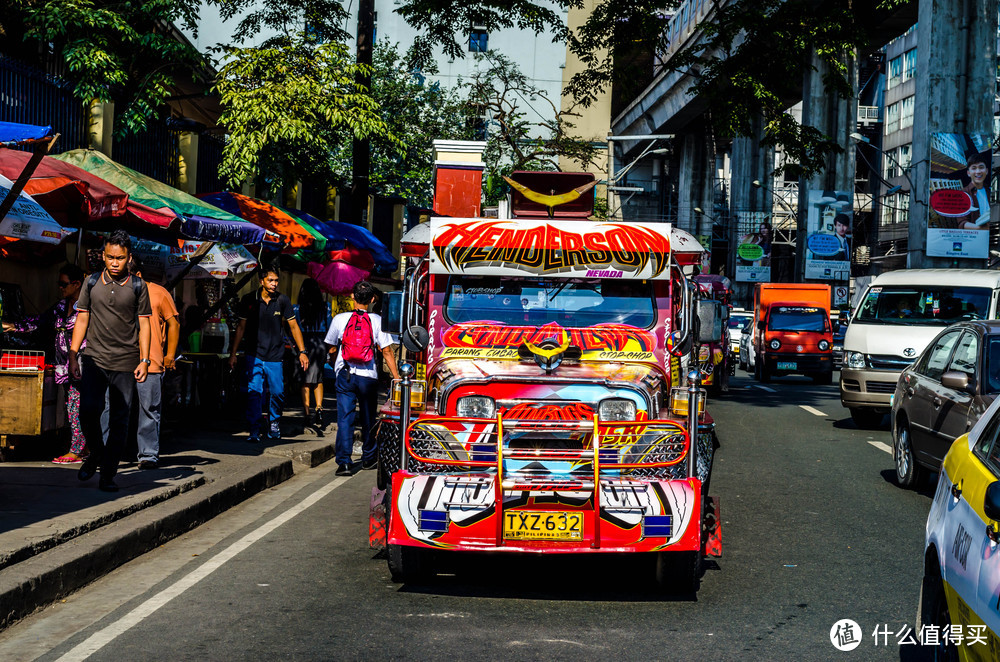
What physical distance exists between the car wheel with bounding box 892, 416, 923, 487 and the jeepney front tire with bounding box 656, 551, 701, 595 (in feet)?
16.3

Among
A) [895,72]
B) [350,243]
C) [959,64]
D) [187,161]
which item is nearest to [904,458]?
[350,243]

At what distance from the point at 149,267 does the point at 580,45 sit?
12.4 metres

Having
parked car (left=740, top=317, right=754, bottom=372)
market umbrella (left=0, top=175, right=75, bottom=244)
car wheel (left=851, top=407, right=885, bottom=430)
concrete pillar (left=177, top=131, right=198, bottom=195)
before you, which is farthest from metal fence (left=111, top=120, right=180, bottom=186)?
parked car (left=740, top=317, right=754, bottom=372)

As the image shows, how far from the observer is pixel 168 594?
6.41 metres

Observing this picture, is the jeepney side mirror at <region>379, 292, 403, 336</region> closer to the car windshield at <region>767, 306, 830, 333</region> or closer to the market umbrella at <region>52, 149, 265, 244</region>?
the market umbrella at <region>52, 149, 265, 244</region>

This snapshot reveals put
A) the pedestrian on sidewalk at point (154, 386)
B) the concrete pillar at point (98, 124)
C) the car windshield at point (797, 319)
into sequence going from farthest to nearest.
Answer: the car windshield at point (797, 319) → the concrete pillar at point (98, 124) → the pedestrian on sidewalk at point (154, 386)

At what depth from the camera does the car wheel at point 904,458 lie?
10.8 m

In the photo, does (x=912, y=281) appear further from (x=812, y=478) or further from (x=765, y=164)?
(x=765, y=164)

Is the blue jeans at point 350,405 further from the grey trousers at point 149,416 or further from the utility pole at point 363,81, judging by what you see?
the utility pole at point 363,81

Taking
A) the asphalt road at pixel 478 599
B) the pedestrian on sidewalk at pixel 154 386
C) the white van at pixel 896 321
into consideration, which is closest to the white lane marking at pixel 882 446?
the white van at pixel 896 321

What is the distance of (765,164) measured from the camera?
214 feet

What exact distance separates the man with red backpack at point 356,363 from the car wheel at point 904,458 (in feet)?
16.2

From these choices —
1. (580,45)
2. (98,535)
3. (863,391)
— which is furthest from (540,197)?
(580,45)

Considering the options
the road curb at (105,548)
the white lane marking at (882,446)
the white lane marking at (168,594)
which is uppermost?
the white lane marking at (882,446)
